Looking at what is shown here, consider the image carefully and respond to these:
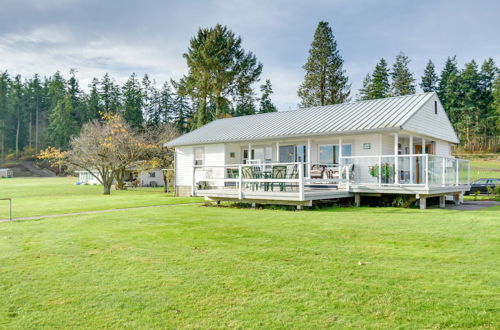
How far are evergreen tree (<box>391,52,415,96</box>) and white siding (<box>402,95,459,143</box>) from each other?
108 ft

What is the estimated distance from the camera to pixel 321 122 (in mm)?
18094

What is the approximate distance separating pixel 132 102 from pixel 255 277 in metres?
70.6

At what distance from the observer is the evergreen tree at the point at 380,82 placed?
48.7 metres

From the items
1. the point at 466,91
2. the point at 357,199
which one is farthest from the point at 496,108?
the point at 357,199

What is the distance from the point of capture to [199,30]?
37.7 metres

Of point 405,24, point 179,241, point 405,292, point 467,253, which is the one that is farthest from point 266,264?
point 405,24

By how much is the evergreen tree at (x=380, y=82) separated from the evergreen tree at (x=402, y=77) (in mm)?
1173

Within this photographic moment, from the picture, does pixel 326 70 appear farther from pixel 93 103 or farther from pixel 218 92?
pixel 93 103

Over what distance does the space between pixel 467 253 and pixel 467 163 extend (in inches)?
520

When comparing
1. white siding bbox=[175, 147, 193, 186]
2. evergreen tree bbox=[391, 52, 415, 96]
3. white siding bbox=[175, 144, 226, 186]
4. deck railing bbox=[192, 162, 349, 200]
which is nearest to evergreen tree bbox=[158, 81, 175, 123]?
evergreen tree bbox=[391, 52, 415, 96]

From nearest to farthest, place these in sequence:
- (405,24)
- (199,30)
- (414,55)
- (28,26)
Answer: (28,26), (405,24), (199,30), (414,55)

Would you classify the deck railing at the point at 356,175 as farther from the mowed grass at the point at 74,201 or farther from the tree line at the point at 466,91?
the tree line at the point at 466,91

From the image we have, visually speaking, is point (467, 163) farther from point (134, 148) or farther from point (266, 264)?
point (134, 148)

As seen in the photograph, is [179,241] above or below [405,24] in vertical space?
below
